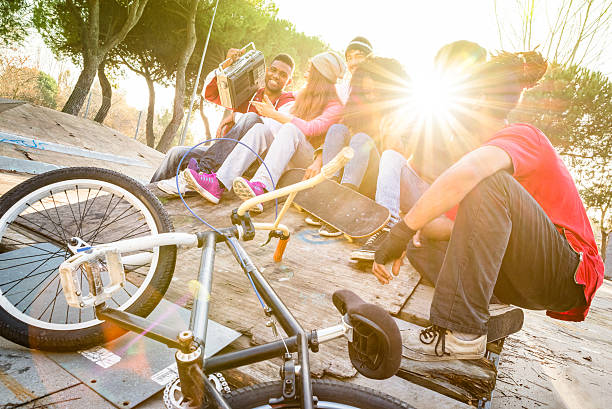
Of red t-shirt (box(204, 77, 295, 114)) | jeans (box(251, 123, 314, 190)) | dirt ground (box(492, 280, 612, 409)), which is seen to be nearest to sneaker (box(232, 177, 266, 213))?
jeans (box(251, 123, 314, 190))

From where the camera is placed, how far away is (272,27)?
49.8 feet

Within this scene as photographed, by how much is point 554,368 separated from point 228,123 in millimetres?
4105

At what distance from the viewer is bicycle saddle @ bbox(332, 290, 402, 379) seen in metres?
0.83

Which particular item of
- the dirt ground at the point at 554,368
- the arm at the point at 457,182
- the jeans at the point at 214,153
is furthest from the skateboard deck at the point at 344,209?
the dirt ground at the point at 554,368

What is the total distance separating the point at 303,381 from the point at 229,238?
73cm

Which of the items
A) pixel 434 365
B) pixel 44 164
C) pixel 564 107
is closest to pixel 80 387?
pixel 434 365

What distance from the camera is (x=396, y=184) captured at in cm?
292

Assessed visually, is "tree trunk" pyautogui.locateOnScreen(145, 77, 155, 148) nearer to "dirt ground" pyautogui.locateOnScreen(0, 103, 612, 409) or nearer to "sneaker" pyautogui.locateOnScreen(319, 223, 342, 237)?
"dirt ground" pyautogui.locateOnScreen(0, 103, 612, 409)

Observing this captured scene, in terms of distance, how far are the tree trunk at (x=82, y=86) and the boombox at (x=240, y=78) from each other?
32.4ft

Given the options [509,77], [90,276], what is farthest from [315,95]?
[90,276]

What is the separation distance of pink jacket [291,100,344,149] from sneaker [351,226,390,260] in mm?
1459

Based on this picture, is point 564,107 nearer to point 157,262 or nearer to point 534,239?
point 534,239

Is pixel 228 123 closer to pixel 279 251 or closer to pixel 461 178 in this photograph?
pixel 279 251

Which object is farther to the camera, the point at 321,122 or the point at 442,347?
the point at 321,122
